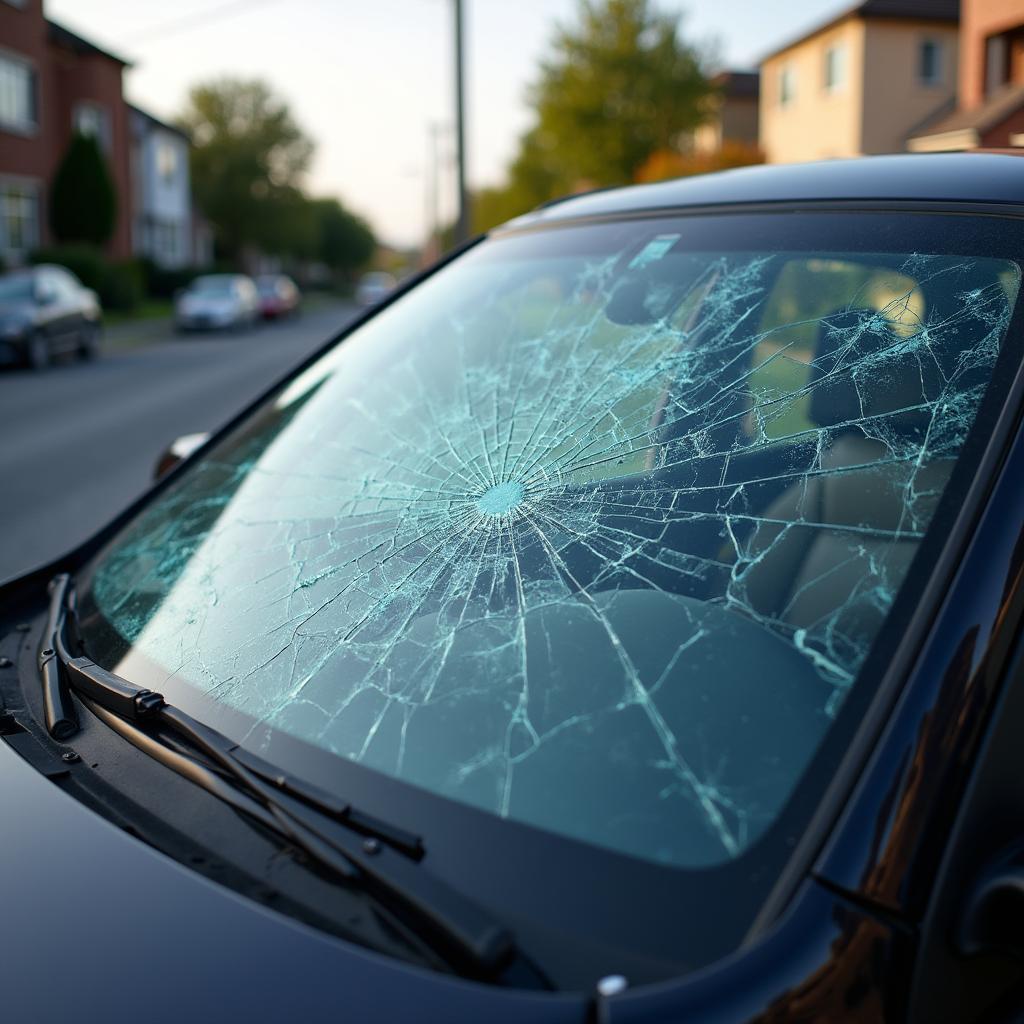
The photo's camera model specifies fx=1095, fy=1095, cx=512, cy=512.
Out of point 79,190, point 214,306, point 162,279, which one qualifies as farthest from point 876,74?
point 162,279

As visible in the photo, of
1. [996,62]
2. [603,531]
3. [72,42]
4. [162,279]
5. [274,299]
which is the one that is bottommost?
[603,531]

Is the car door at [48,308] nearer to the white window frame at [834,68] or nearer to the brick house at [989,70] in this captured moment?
the brick house at [989,70]

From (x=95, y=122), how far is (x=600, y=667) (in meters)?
39.2

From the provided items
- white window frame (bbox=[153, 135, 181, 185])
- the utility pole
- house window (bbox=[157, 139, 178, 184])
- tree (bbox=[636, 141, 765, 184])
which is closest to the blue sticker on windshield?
the utility pole

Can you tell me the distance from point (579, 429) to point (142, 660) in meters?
0.75

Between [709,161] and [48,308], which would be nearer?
[48,308]

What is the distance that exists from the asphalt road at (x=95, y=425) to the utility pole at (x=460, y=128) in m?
4.20

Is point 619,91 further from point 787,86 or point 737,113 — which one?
point 737,113

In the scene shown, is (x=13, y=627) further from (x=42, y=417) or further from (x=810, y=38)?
(x=810, y=38)

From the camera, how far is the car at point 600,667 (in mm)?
1003

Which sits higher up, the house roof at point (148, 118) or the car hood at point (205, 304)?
the house roof at point (148, 118)

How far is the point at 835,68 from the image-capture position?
100 feet

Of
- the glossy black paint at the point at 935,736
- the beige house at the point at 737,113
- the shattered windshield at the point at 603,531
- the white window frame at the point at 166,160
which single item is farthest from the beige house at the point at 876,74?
the glossy black paint at the point at 935,736

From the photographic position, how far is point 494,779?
1203 millimetres
